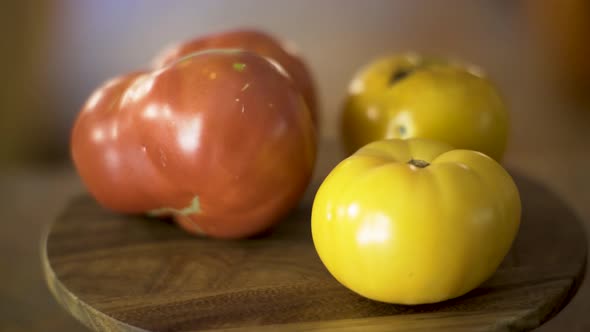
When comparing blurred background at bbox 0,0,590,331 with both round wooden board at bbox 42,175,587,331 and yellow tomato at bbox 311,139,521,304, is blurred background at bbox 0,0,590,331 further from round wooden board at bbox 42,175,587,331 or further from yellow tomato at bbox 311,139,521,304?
yellow tomato at bbox 311,139,521,304

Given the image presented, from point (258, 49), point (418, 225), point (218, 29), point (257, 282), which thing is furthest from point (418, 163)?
point (218, 29)

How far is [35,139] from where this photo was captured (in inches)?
65.1

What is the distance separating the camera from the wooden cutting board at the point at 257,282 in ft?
1.59

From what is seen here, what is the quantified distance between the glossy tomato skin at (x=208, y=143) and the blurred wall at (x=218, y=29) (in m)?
1.08

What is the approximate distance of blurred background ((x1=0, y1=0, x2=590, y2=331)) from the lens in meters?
1.43

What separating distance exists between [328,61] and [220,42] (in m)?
1.38

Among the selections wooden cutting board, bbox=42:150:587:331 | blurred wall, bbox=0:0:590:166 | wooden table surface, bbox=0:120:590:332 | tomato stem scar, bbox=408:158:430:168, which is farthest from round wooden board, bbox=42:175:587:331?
blurred wall, bbox=0:0:590:166

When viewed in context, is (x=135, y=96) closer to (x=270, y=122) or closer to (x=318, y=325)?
(x=270, y=122)

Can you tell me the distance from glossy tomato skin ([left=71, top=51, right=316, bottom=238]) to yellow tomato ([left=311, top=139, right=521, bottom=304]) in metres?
0.09

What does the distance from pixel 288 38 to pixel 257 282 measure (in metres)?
1.61

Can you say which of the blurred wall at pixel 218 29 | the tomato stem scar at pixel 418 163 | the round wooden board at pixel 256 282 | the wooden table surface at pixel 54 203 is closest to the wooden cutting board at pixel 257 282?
the round wooden board at pixel 256 282

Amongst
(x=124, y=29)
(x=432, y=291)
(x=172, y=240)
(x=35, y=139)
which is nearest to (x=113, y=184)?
(x=172, y=240)

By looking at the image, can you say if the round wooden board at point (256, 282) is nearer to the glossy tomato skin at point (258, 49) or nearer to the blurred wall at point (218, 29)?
the glossy tomato skin at point (258, 49)

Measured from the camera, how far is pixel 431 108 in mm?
626
